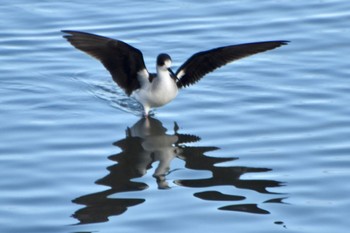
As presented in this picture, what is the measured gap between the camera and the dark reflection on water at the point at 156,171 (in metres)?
9.32

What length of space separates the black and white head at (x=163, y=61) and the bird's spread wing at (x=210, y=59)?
0.31 metres

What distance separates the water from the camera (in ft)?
30.2

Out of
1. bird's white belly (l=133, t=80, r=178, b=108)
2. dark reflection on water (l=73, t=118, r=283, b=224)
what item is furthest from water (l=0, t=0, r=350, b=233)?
A: bird's white belly (l=133, t=80, r=178, b=108)

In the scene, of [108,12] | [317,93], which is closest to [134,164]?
[317,93]

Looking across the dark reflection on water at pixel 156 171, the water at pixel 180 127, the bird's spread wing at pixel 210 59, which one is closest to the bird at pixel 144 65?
the bird's spread wing at pixel 210 59

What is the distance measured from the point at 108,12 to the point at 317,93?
446 centimetres

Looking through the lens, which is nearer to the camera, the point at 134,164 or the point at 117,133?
the point at 134,164

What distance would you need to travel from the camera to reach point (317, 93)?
12539mm

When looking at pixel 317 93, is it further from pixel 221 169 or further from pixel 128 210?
pixel 128 210

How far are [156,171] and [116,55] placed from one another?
243 centimetres

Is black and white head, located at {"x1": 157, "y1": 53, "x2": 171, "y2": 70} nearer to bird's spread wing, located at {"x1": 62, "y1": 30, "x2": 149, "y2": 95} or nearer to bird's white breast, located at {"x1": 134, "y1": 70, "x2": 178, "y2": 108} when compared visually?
bird's white breast, located at {"x1": 134, "y1": 70, "x2": 178, "y2": 108}

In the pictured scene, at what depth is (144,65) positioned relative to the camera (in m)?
12.5

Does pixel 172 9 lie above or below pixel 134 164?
above

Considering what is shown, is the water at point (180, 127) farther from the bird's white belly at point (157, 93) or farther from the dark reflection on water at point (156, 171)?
the bird's white belly at point (157, 93)
